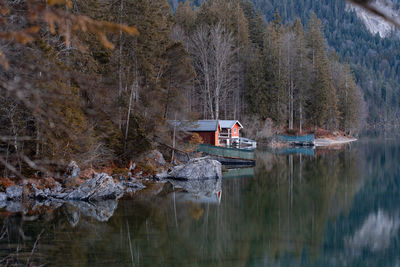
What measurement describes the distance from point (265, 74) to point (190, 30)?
1109 centimetres

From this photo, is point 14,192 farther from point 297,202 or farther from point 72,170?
point 297,202

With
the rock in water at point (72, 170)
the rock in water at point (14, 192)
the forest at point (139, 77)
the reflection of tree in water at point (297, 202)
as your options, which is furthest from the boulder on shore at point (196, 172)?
the rock in water at point (14, 192)

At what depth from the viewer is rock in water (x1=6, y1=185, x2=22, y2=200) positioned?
15.4 m

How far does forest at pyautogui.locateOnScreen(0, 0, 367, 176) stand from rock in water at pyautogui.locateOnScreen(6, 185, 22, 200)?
32.5 inches

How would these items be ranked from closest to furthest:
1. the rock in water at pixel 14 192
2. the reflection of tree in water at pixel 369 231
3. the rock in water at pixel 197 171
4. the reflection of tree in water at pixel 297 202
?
the reflection of tree in water at pixel 369 231, the reflection of tree in water at pixel 297 202, the rock in water at pixel 14 192, the rock in water at pixel 197 171

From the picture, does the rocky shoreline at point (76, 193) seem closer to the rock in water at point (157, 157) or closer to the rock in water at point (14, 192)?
the rock in water at point (14, 192)

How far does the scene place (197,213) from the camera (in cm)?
1535

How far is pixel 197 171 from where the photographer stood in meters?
22.6

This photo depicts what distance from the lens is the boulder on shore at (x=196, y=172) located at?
22.4 meters

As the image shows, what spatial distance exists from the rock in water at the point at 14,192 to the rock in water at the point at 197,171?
342 inches

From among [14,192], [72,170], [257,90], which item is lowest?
[14,192]

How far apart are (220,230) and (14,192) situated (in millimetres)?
8083

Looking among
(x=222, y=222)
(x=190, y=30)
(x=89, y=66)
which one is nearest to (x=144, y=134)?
(x=89, y=66)

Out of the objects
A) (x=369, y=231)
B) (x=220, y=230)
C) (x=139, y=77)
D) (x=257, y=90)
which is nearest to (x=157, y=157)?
(x=139, y=77)
